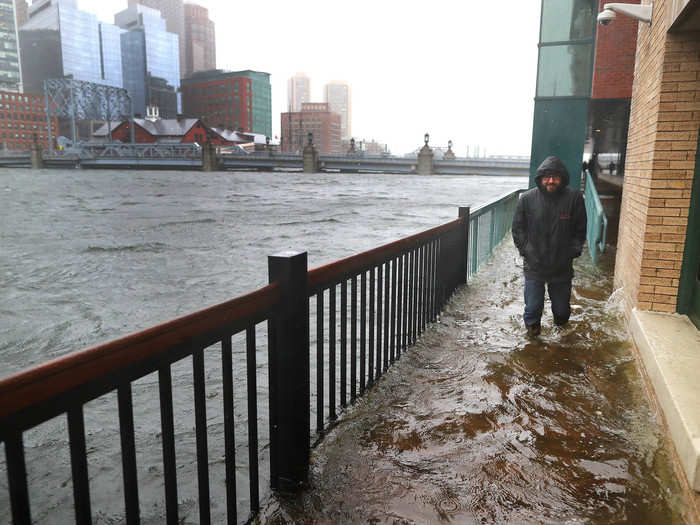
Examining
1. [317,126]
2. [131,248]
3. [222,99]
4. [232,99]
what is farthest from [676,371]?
[317,126]

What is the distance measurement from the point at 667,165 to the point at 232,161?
290 ft

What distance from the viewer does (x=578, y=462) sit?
331 cm

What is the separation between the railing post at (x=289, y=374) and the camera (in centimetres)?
281

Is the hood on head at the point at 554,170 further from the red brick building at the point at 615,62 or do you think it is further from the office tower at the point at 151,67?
the office tower at the point at 151,67

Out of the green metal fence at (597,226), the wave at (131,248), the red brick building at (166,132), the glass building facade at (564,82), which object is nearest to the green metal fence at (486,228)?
the green metal fence at (597,226)

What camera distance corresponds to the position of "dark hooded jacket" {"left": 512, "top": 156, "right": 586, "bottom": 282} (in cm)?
532

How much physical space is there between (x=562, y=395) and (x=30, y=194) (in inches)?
1818

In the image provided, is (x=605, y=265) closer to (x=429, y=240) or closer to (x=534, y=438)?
(x=429, y=240)

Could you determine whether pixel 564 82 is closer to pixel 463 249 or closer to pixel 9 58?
pixel 463 249

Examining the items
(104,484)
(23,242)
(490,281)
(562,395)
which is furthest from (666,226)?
(23,242)

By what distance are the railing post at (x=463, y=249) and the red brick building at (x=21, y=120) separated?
15931 centimetres

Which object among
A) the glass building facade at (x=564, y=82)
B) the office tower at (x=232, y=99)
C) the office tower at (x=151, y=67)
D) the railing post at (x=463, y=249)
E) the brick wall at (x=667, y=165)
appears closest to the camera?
the brick wall at (x=667, y=165)

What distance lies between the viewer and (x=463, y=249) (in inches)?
301

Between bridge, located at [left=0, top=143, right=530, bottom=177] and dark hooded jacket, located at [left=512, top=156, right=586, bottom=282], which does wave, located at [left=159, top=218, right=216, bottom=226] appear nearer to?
dark hooded jacket, located at [left=512, top=156, right=586, bottom=282]
